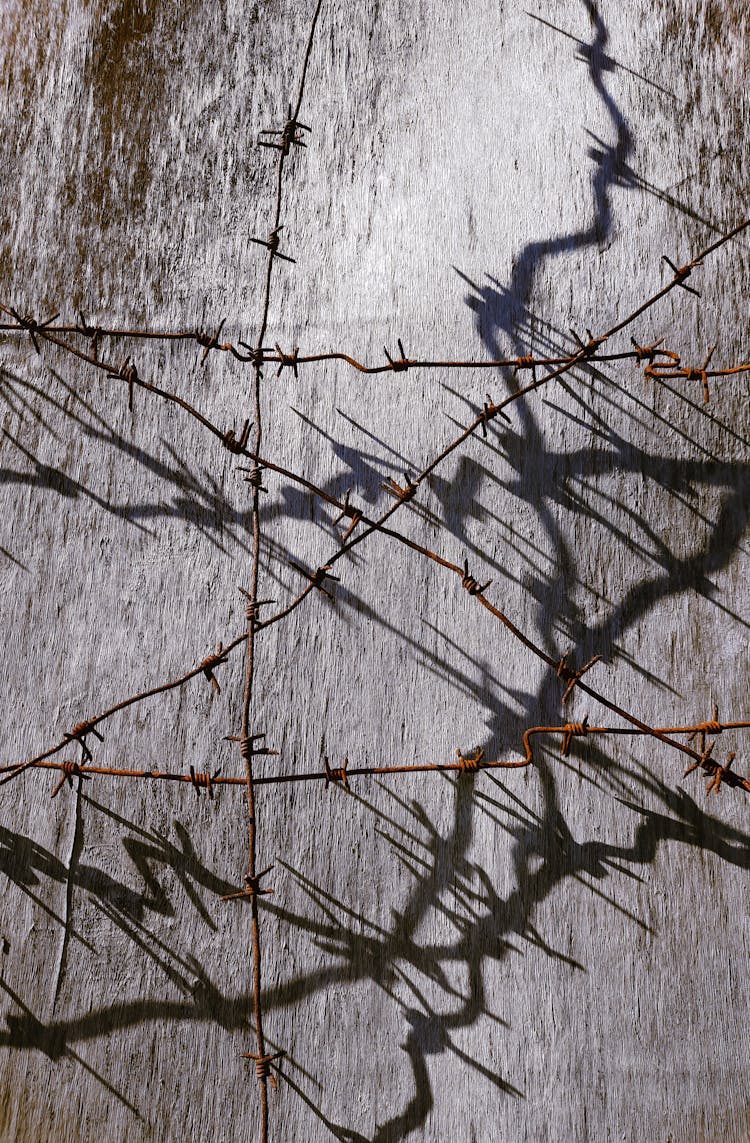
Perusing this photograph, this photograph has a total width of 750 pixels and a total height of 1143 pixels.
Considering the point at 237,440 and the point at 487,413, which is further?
the point at 237,440

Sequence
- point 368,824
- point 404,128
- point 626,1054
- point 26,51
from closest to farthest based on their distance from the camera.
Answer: point 626,1054, point 368,824, point 404,128, point 26,51

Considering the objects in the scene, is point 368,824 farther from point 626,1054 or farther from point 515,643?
point 626,1054

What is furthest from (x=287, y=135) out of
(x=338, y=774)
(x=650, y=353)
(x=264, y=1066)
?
(x=264, y=1066)

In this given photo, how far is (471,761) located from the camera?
1708 millimetres

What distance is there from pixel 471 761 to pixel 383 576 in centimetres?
43

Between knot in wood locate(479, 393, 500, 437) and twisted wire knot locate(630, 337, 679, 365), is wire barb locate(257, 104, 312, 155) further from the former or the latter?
twisted wire knot locate(630, 337, 679, 365)

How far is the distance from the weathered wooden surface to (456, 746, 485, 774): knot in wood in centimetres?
3

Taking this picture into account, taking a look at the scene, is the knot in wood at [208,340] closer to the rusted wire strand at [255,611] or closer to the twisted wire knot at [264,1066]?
the rusted wire strand at [255,611]

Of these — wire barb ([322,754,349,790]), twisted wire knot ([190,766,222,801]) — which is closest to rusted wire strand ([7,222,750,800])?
twisted wire knot ([190,766,222,801])

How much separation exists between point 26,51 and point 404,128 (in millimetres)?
1036

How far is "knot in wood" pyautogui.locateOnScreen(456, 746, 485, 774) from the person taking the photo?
5.31 feet

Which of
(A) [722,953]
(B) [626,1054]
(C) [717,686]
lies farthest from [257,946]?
(C) [717,686]

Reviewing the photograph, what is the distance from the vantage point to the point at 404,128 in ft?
6.78

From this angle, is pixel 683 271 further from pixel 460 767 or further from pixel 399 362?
pixel 460 767
